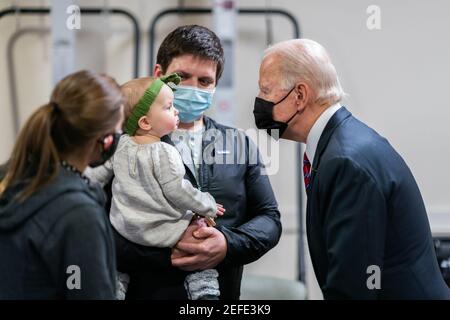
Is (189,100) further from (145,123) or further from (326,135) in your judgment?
(326,135)

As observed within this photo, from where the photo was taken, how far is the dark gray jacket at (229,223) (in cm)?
157

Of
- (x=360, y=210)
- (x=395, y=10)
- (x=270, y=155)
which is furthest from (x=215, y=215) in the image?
(x=395, y=10)

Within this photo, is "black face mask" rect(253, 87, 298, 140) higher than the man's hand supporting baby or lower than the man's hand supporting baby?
higher

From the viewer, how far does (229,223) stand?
66.3 inches

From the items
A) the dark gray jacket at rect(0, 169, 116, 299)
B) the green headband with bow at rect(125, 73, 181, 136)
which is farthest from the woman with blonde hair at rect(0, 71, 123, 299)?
the green headband with bow at rect(125, 73, 181, 136)

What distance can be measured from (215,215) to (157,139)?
0.77ft

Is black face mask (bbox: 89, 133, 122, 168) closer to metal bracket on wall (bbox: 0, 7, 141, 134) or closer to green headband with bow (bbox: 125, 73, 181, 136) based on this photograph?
green headband with bow (bbox: 125, 73, 181, 136)

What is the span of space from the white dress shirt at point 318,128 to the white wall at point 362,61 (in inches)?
60.5

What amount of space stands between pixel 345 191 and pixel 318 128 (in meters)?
0.21

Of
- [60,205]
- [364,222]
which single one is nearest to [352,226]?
[364,222]

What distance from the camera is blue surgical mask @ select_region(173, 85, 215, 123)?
1.62 m

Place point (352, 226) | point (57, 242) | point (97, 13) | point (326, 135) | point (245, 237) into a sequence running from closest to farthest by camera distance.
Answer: point (57, 242), point (352, 226), point (326, 135), point (245, 237), point (97, 13)

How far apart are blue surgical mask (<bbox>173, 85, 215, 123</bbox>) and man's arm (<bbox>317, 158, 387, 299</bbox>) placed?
0.37 metres

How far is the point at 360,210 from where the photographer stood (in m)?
1.41
